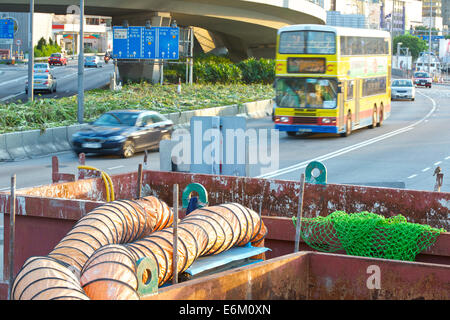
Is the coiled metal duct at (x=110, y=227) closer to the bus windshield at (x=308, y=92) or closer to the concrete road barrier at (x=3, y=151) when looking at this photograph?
the concrete road barrier at (x=3, y=151)

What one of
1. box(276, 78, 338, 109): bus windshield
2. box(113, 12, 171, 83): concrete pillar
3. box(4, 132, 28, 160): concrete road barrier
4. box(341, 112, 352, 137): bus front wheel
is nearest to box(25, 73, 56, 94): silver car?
box(113, 12, 171, 83): concrete pillar

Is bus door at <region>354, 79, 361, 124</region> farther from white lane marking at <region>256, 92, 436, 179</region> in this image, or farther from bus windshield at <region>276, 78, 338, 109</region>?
bus windshield at <region>276, 78, 338, 109</region>

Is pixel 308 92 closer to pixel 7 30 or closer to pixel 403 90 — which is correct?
pixel 7 30

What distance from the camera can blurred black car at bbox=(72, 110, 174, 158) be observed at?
79.0ft

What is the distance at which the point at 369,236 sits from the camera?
7.15 meters

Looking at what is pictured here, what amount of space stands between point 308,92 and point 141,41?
75.0 ft

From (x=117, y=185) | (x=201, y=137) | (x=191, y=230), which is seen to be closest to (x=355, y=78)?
(x=201, y=137)

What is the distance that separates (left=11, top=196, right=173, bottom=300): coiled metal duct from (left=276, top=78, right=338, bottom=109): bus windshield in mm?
22307

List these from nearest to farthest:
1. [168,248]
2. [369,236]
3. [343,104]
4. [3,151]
Result: [168,248] < [369,236] < [3,151] < [343,104]

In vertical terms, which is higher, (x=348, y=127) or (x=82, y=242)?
(x=82, y=242)

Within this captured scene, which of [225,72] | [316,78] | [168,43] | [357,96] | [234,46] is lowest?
[357,96]

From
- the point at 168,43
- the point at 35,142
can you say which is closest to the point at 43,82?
the point at 168,43

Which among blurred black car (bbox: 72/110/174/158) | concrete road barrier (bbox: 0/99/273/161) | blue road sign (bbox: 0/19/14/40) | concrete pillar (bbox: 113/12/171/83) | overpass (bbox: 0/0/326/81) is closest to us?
blurred black car (bbox: 72/110/174/158)

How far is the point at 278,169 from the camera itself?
2169 cm
